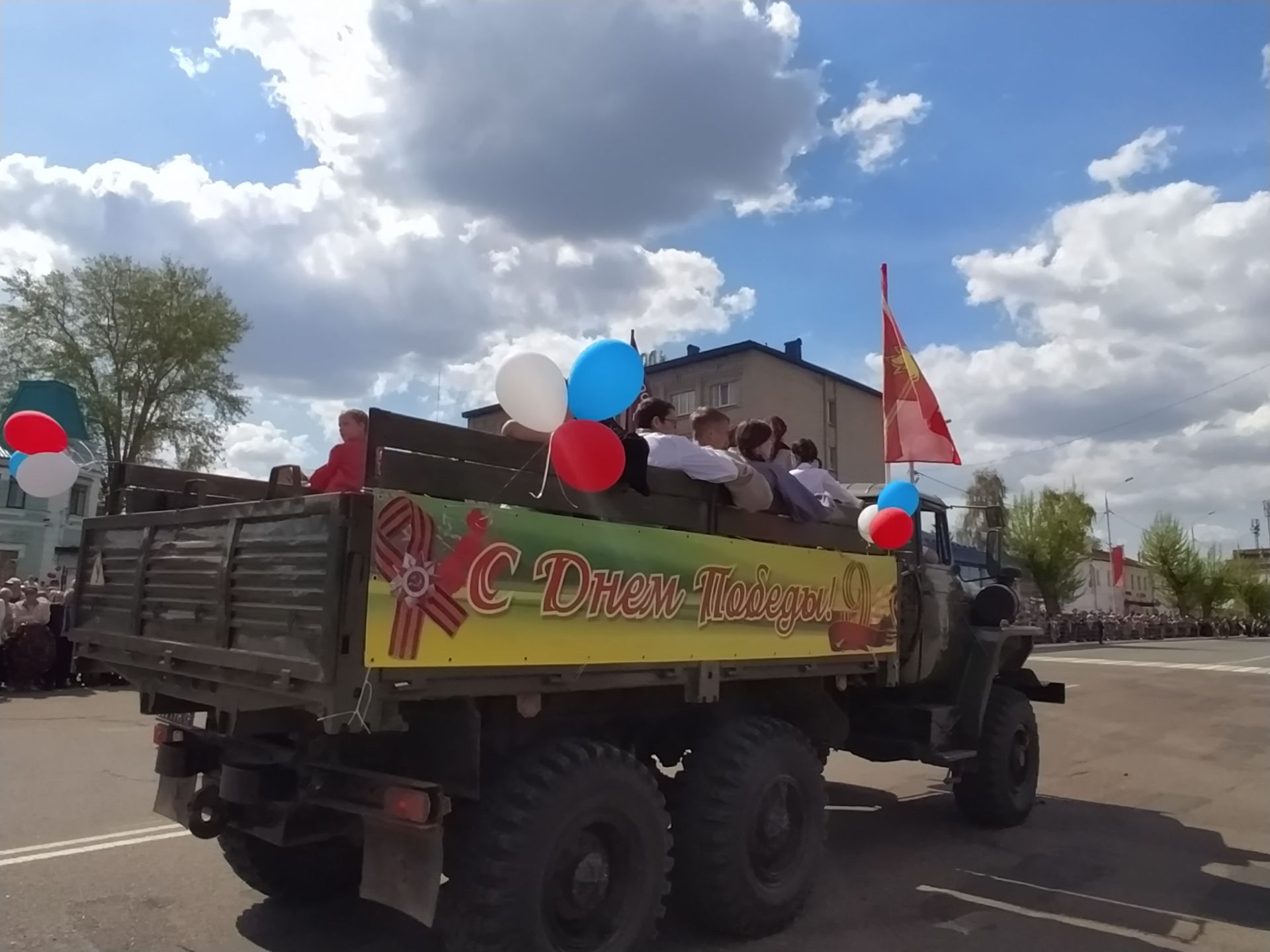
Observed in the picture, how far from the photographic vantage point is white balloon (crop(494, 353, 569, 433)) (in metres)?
3.93

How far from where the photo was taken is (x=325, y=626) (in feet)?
10.6

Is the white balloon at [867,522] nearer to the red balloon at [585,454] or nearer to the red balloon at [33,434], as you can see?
the red balloon at [585,454]

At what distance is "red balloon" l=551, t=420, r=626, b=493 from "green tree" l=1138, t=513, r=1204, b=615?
66.8 m

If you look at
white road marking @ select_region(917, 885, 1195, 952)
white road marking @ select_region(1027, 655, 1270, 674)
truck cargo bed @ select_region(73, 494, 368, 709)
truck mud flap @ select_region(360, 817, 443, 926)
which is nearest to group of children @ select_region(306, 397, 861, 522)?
truck cargo bed @ select_region(73, 494, 368, 709)

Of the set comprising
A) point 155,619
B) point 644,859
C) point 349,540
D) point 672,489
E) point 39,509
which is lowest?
point 644,859

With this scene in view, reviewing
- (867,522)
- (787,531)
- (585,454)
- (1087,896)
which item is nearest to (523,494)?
(585,454)

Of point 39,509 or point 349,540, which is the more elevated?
point 39,509

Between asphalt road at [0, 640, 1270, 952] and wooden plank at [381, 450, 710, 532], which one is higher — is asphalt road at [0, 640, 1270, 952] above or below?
below

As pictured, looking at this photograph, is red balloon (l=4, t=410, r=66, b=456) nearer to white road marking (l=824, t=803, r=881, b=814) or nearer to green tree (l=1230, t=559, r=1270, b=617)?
white road marking (l=824, t=803, r=881, b=814)

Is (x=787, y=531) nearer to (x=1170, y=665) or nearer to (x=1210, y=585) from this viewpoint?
(x=1170, y=665)

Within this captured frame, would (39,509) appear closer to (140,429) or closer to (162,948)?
(140,429)

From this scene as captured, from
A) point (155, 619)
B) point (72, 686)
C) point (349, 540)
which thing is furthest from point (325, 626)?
point (72, 686)

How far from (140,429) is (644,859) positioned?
29792 mm

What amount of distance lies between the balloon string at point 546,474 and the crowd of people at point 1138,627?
32.0m
